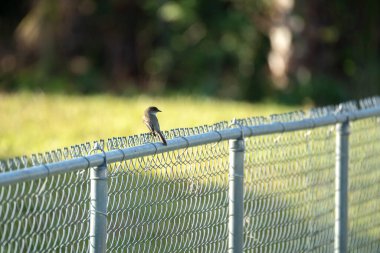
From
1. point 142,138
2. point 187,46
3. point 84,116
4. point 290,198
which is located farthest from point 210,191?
point 187,46

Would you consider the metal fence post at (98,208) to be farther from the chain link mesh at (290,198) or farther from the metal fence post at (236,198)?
the chain link mesh at (290,198)

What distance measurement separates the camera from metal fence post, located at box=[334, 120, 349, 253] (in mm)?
5969

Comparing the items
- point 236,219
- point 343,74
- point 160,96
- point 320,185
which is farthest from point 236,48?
A: point 236,219

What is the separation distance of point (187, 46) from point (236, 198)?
17.2 m

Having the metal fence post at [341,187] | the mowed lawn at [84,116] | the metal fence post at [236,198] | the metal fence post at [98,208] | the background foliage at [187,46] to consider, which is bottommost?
the metal fence post at [98,208]

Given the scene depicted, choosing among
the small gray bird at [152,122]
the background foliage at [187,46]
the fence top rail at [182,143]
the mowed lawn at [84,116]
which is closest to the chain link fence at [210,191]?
the fence top rail at [182,143]

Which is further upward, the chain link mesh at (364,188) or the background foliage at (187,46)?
the background foliage at (187,46)

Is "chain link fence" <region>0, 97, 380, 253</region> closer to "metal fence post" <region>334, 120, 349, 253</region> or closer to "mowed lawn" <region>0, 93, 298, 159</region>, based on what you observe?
"metal fence post" <region>334, 120, 349, 253</region>

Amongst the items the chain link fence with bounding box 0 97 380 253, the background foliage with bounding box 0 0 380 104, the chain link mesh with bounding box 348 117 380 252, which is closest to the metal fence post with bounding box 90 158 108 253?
the chain link fence with bounding box 0 97 380 253

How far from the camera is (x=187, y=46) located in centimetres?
2188

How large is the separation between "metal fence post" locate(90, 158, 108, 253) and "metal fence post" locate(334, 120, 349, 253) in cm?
243

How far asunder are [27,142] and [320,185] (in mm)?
5439

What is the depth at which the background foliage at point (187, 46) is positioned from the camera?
62.8ft

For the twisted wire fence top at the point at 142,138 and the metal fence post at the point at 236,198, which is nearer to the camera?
the twisted wire fence top at the point at 142,138
